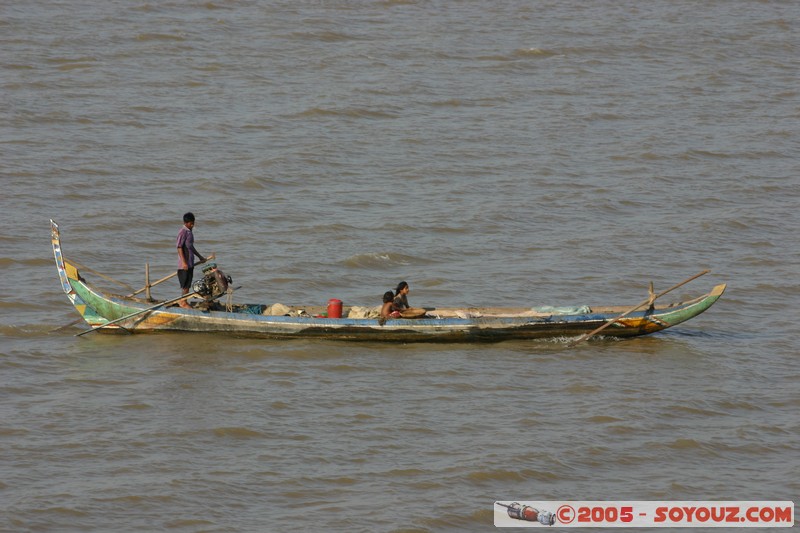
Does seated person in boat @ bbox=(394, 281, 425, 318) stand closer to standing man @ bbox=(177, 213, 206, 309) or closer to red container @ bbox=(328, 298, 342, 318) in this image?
red container @ bbox=(328, 298, 342, 318)

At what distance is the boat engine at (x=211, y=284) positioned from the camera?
44.0 ft

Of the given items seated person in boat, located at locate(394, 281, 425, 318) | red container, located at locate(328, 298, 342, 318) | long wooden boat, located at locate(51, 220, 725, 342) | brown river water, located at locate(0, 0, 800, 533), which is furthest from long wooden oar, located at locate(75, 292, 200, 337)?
seated person in boat, located at locate(394, 281, 425, 318)

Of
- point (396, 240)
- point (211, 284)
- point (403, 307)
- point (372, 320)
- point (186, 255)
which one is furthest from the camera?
point (396, 240)

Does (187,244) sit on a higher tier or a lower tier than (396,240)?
higher

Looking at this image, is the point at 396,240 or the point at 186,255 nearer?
the point at 186,255

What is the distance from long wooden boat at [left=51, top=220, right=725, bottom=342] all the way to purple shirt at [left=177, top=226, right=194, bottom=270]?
0.54 m

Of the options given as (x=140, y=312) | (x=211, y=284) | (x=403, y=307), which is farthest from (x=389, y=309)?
(x=140, y=312)

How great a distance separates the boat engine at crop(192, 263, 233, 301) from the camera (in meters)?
13.4

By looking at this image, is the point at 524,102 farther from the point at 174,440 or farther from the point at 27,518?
the point at 27,518

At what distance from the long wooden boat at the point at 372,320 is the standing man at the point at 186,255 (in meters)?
0.35

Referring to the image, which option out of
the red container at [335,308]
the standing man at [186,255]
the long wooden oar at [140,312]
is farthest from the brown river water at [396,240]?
the standing man at [186,255]

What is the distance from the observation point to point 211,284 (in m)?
13.5

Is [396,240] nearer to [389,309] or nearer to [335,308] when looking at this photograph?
[335,308]

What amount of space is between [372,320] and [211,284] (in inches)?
72.3
